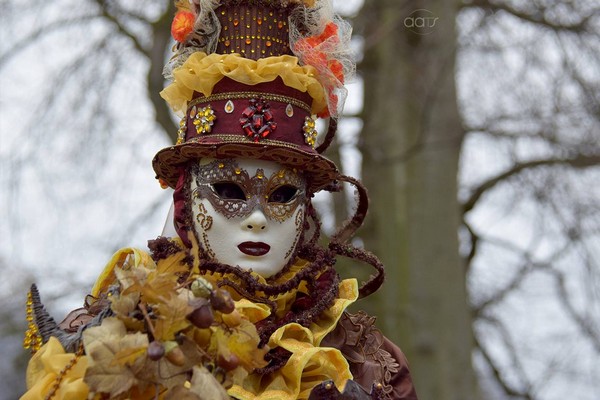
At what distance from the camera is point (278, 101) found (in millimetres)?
3871

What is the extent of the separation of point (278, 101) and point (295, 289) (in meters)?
0.64

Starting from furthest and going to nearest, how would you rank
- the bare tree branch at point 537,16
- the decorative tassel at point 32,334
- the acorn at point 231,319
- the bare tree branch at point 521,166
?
the bare tree branch at point 521,166 → the bare tree branch at point 537,16 → the decorative tassel at point 32,334 → the acorn at point 231,319

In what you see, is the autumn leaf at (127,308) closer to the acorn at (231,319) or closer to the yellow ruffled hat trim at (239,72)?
the acorn at (231,319)

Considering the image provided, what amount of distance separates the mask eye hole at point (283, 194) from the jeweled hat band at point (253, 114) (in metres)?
0.15

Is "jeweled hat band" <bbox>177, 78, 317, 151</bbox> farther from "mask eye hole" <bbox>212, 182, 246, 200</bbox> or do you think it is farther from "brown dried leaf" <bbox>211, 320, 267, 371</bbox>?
"brown dried leaf" <bbox>211, 320, 267, 371</bbox>

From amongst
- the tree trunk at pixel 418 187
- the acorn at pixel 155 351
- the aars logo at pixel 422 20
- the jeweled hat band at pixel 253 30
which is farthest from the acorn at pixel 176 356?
the aars logo at pixel 422 20

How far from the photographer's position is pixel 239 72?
3.80 m

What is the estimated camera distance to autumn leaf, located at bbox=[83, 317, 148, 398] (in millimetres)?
2830

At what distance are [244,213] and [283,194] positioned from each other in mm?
194

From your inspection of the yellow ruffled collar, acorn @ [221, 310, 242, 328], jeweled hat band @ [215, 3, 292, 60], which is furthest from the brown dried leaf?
jeweled hat band @ [215, 3, 292, 60]

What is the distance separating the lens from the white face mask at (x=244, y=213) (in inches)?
149

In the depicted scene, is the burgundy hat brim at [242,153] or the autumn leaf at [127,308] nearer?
the autumn leaf at [127,308]

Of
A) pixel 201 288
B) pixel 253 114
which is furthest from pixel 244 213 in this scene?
pixel 201 288

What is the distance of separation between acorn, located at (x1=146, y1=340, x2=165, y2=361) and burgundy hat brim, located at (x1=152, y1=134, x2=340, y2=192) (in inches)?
41.8
